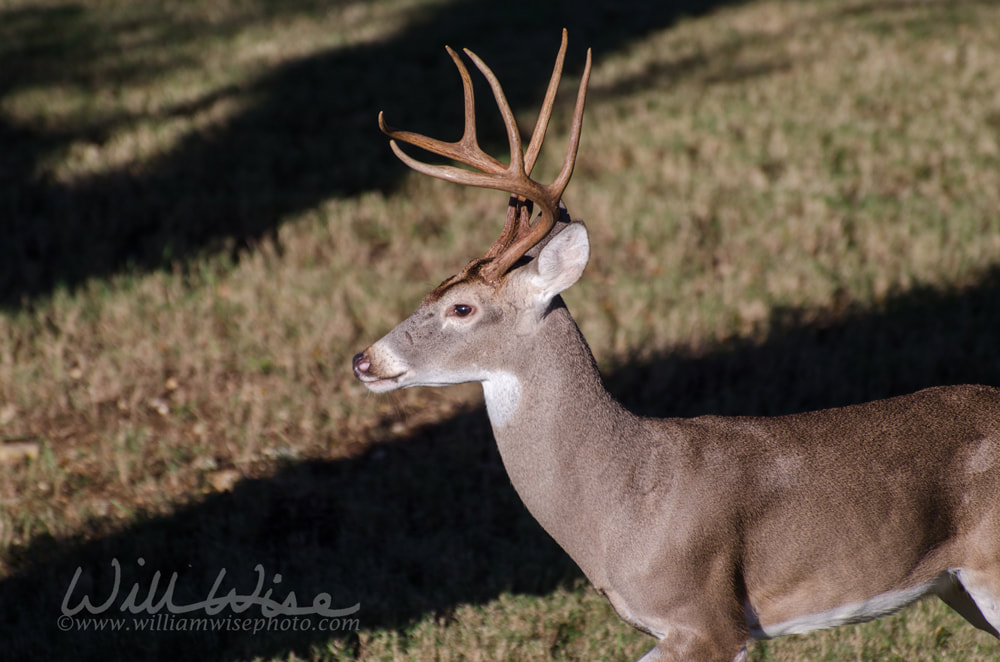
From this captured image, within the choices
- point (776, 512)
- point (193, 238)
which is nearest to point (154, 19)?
point (193, 238)

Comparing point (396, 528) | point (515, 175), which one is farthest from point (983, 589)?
point (396, 528)

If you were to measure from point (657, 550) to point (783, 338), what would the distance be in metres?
3.29

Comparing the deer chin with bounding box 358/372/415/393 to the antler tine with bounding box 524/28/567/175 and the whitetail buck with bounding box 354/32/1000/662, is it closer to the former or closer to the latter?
the whitetail buck with bounding box 354/32/1000/662

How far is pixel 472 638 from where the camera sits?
434cm

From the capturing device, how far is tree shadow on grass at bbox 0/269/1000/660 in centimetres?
445

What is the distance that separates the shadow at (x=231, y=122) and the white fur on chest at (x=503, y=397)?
14.7 ft

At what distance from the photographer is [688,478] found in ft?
11.5

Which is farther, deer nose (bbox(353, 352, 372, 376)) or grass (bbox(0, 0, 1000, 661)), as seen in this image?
grass (bbox(0, 0, 1000, 661))

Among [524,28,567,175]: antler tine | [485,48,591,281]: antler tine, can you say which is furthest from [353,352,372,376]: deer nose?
[524,28,567,175]: antler tine

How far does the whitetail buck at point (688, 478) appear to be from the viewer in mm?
3426

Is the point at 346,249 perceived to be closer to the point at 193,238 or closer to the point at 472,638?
the point at 193,238

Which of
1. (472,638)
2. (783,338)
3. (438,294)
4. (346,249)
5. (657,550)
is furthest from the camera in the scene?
(346,249)

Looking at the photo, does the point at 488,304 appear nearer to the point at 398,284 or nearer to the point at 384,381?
the point at 384,381
